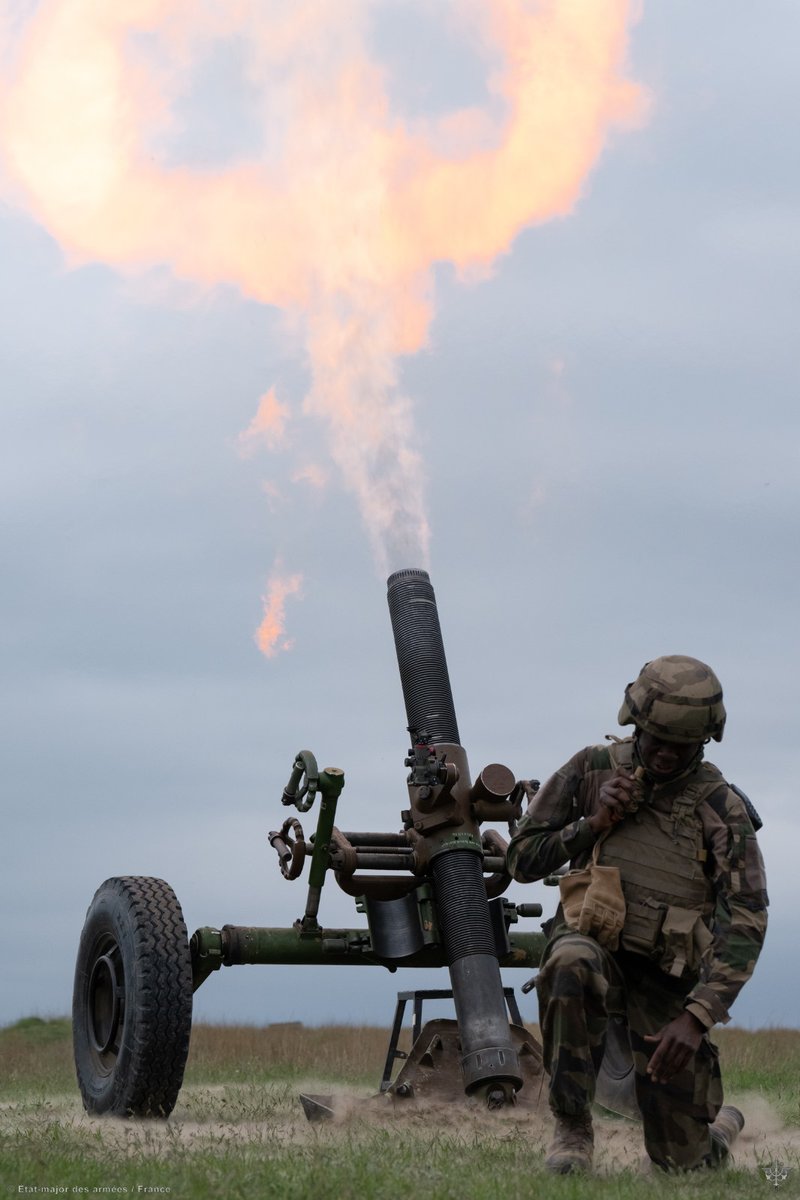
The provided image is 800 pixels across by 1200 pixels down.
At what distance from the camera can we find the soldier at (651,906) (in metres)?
6.43

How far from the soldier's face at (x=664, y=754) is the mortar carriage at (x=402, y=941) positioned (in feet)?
8.18

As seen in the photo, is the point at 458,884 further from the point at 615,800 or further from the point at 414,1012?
the point at 615,800

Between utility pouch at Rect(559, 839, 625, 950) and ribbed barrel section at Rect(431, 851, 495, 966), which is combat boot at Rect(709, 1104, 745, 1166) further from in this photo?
ribbed barrel section at Rect(431, 851, 495, 966)

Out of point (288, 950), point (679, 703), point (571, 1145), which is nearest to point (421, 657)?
point (288, 950)

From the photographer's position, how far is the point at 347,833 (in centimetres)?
963

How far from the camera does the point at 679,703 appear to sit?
6492 millimetres

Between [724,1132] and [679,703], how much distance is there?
2.23 meters

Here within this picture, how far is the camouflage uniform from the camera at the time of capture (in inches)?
253

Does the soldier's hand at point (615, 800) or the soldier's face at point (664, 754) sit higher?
the soldier's face at point (664, 754)

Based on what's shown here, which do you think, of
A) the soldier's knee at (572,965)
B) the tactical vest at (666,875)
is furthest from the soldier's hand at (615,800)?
the soldier's knee at (572,965)

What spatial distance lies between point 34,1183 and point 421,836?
13.5 ft

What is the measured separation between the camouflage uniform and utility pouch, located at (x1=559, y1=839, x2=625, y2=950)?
0.04 metres

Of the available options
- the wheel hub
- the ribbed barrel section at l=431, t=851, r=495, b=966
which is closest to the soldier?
the ribbed barrel section at l=431, t=851, r=495, b=966

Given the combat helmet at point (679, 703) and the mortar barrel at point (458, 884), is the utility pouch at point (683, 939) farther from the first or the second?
the mortar barrel at point (458, 884)
